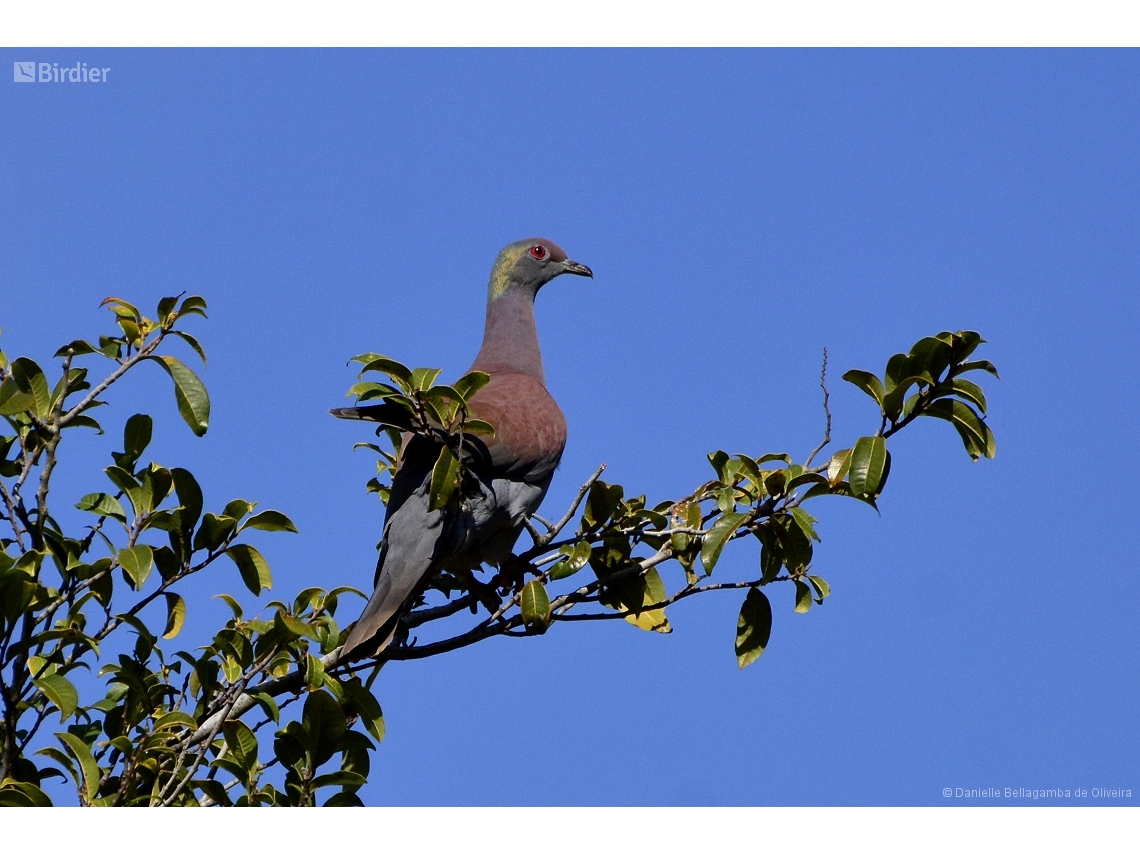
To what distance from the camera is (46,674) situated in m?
3.19

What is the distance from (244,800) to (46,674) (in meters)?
0.67

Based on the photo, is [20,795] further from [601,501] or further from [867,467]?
[867,467]

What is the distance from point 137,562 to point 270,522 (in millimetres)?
410

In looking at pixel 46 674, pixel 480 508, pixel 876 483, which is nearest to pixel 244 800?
pixel 46 674

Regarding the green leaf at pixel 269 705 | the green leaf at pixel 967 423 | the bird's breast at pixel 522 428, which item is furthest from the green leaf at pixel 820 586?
the green leaf at pixel 269 705

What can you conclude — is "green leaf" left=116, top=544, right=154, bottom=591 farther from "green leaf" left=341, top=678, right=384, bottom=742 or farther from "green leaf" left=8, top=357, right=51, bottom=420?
"green leaf" left=341, top=678, right=384, bottom=742

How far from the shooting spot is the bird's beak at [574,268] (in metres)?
5.82

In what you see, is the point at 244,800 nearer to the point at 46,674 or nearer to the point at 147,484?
the point at 46,674

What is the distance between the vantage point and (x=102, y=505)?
11.3ft

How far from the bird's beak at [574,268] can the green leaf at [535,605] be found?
2609 millimetres

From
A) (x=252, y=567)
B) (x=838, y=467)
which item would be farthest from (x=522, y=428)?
(x=838, y=467)

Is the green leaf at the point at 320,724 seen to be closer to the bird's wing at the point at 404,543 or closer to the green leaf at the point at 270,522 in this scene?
the bird's wing at the point at 404,543

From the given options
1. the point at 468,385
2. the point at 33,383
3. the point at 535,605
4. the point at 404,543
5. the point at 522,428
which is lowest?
the point at 535,605

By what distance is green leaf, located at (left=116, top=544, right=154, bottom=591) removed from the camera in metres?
3.14
